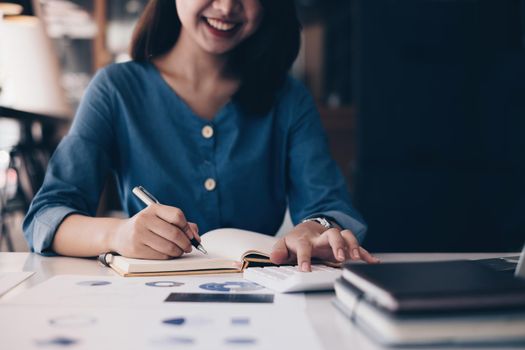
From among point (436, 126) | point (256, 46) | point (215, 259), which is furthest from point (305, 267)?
point (436, 126)

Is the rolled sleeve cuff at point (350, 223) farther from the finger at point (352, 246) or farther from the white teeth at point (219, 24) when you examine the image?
the white teeth at point (219, 24)

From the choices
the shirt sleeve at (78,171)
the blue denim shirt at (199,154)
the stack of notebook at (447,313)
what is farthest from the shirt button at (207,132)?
the stack of notebook at (447,313)

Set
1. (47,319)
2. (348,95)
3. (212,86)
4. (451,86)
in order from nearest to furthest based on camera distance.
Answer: (47,319), (212,86), (451,86), (348,95)

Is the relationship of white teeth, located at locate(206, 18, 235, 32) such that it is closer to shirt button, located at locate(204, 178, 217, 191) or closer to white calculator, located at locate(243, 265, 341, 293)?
shirt button, located at locate(204, 178, 217, 191)

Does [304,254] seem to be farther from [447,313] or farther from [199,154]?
[199,154]

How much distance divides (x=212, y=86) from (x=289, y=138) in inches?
8.4

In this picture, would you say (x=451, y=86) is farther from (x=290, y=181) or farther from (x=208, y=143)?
(x=208, y=143)

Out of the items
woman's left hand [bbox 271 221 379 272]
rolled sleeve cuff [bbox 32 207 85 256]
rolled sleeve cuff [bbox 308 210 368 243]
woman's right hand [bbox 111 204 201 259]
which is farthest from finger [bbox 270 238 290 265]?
rolled sleeve cuff [bbox 32 207 85 256]

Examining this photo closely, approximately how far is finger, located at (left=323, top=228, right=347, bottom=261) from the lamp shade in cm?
481

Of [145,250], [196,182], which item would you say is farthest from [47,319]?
[196,182]

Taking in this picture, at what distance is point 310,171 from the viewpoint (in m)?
1.28

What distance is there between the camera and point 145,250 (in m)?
0.84

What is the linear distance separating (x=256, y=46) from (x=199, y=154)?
306 mm

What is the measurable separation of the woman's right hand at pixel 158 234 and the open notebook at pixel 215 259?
0.6 inches
